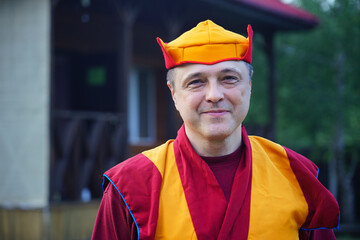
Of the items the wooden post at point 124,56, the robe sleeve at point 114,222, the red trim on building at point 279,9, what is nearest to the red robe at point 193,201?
the robe sleeve at point 114,222

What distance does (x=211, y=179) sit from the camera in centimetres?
248

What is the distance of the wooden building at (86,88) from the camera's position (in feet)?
24.6

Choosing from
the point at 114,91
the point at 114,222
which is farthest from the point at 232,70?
the point at 114,91

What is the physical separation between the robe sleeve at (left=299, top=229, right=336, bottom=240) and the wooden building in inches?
204

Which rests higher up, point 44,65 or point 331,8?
point 331,8

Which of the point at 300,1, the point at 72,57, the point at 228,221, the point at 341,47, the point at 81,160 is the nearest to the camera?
the point at 228,221

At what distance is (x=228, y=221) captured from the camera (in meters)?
2.39

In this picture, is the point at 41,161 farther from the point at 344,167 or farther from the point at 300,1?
the point at 300,1

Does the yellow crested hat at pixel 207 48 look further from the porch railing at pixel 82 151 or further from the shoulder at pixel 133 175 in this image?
the porch railing at pixel 82 151

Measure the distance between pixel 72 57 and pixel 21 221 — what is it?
357cm

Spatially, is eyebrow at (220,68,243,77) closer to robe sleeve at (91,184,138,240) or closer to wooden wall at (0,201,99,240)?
robe sleeve at (91,184,138,240)

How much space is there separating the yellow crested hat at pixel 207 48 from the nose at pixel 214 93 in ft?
0.30

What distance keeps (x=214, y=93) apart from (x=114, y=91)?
7.80 meters

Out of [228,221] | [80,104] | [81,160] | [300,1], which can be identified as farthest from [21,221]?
[300,1]
